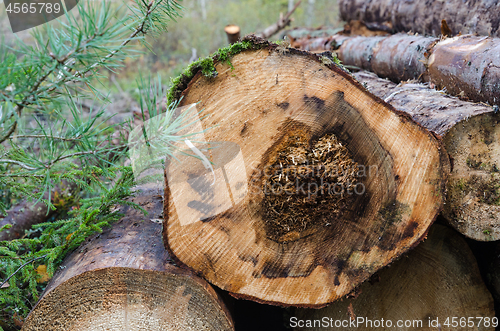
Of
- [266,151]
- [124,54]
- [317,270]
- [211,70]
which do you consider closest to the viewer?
[124,54]

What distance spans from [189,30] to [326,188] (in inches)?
Result: 424

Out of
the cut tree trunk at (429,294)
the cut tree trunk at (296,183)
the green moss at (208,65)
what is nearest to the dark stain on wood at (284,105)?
the cut tree trunk at (296,183)

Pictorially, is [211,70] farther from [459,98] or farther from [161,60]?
[161,60]

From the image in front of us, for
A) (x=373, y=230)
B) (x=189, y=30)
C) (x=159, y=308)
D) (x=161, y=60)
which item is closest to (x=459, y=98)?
(x=373, y=230)

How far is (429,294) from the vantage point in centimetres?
199

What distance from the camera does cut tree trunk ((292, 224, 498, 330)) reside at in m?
1.96

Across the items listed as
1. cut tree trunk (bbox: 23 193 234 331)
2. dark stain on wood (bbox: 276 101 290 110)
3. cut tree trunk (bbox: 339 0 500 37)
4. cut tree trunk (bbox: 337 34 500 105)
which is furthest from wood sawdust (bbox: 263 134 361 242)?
cut tree trunk (bbox: 339 0 500 37)

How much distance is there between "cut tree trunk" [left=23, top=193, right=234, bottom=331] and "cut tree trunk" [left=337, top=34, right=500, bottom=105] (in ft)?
6.47

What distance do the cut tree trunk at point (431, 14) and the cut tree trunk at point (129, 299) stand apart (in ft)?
8.85

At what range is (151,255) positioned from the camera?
158 centimetres

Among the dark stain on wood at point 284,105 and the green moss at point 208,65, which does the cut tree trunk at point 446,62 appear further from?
the green moss at point 208,65

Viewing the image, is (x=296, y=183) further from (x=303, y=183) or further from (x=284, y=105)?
(x=284, y=105)

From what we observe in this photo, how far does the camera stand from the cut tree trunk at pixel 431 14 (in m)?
2.35

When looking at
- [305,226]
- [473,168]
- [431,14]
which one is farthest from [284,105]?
[431,14]
